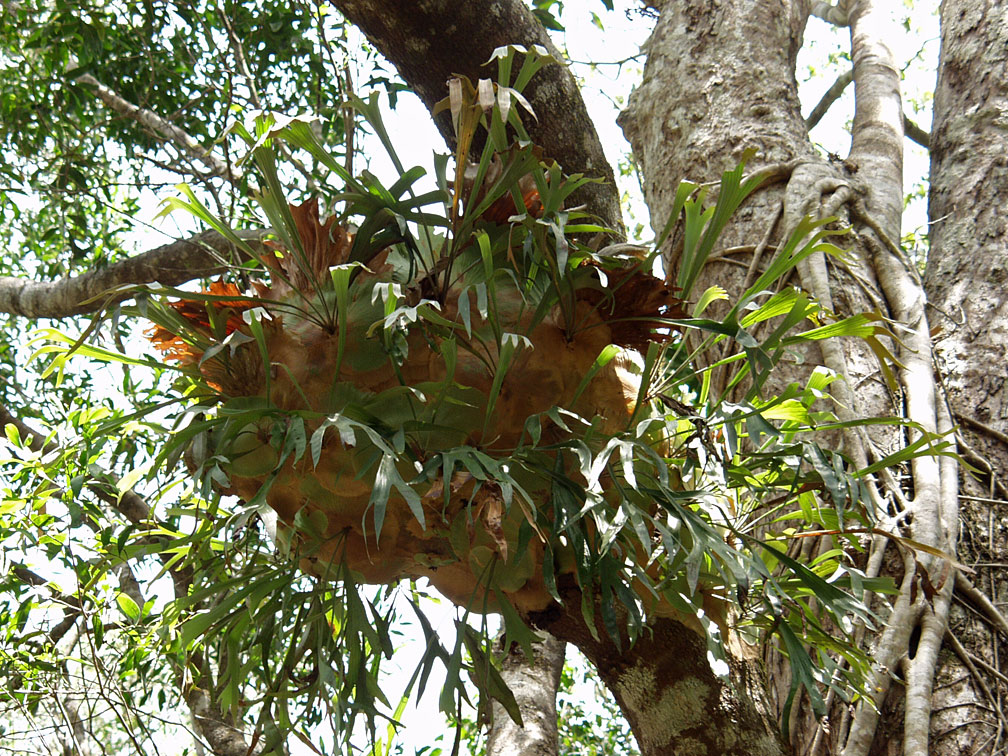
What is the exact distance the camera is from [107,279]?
234cm

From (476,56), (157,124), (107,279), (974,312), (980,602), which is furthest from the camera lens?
(157,124)

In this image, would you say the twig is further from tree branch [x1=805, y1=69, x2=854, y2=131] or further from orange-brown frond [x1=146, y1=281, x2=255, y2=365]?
tree branch [x1=805, y1=69, x2=854, y2=131]

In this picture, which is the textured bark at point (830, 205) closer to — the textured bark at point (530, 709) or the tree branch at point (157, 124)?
the textured bark at point (530, 709)

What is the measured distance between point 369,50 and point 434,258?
229cm

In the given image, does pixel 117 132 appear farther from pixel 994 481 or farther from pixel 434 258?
pixel 994 481

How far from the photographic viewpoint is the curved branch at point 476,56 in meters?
1.45

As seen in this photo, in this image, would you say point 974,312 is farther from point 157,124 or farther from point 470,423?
point 157,124

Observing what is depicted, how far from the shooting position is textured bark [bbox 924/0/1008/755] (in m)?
1.14

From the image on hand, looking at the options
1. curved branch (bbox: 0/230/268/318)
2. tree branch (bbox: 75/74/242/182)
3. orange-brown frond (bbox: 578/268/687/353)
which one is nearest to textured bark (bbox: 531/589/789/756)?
orange-brown frond (bbox: 578/268/687/353)

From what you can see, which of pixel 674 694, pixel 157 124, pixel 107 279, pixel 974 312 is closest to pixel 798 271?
pixel 974 312

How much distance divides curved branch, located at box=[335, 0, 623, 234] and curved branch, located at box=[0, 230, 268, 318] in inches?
37.6

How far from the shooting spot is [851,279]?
1.54m

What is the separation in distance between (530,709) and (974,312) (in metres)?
1.10

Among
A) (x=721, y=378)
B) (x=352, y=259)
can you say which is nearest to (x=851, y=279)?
(x=721, y=378)
